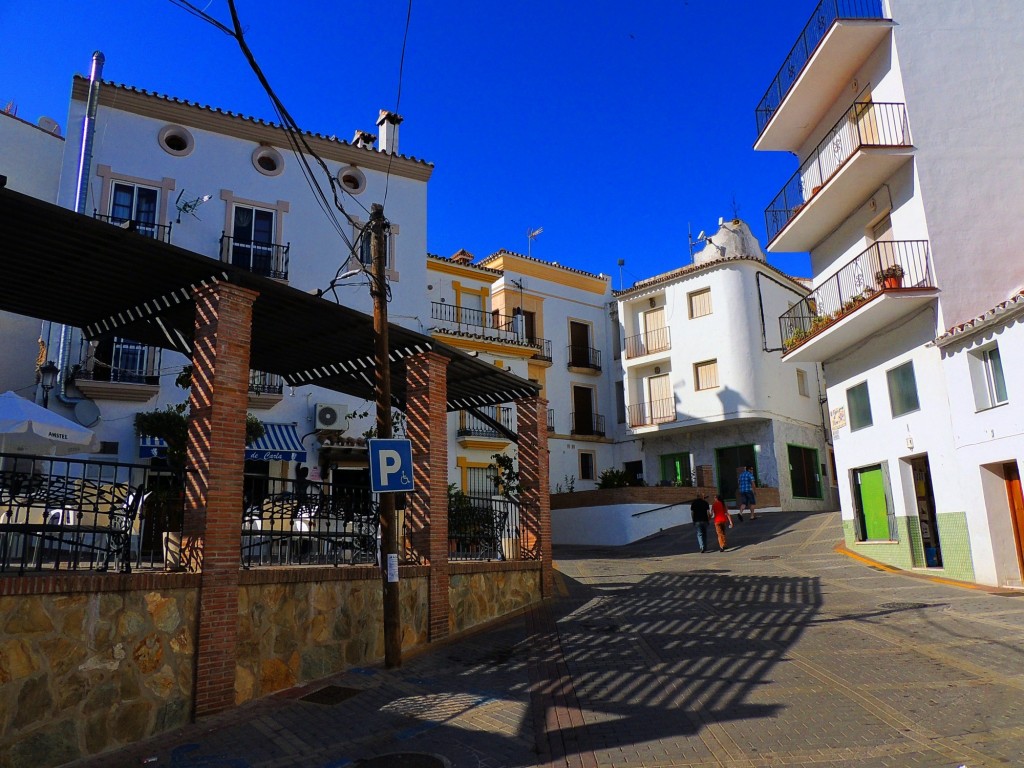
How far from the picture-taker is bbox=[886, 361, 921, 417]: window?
15.5 metres

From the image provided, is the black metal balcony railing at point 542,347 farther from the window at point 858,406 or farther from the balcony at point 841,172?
the window at point 858,406

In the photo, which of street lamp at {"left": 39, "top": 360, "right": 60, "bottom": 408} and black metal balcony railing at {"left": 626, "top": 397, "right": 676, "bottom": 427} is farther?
black metal balcony railing at {"left": 626, "top": 397, "right": 676, "bottom": 427}

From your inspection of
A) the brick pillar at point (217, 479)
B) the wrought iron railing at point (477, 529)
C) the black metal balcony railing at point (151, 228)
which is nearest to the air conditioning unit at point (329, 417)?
the black metal balcony railing at point (151, 228)

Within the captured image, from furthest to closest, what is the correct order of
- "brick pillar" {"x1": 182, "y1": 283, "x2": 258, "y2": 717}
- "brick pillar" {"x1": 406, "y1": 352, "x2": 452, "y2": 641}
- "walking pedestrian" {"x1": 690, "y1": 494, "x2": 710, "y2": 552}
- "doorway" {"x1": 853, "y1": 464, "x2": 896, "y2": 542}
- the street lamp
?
"walking pedestrian" {"x1": 690, "y1": 494, "x2": 710, "y2": 552} < the street lamp < "doorway" {"x1": 853, "y1": 464, "x2": 896, "y2": 542} < "brick pillar" {"x1": 406, "y1": 352, "x2": 452, "y2": 641} < "brick pillar" {"x1": 182, "y1": 283, "x2": 258, "y2": 717}

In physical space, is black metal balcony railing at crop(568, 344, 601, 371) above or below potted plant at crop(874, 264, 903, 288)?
above

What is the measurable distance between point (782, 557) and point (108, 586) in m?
15.8

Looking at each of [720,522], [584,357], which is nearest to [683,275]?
[584,357]

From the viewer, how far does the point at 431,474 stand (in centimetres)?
1057

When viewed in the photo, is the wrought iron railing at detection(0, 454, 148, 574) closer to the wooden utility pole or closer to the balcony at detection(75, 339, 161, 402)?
the wooden utility pole

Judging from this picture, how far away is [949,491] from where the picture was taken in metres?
14.4

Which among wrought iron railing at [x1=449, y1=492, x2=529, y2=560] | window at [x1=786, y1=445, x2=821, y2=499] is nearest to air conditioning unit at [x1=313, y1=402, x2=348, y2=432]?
wrought iron railing at [x1=449, y1=492, x2=529, y2=560]

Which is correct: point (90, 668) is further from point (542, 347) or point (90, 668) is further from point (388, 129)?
point (542, 347)

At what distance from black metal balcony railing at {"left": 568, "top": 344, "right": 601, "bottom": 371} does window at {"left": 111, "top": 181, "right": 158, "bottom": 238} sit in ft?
63.0

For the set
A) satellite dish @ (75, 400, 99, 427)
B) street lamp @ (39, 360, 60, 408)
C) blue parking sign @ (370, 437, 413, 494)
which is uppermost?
street lamp @ (39, 360, 60, 408)
